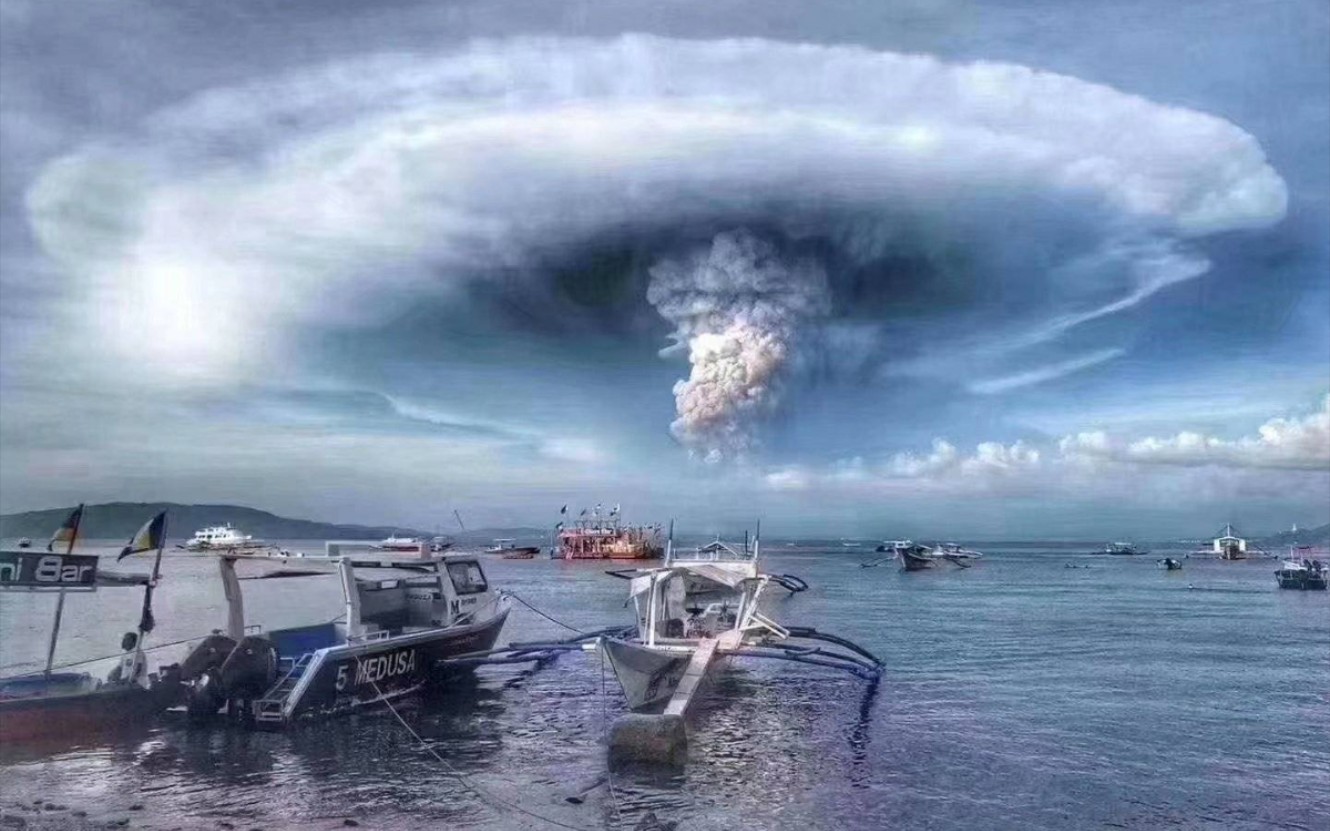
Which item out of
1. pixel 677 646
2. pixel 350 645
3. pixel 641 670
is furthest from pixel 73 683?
pixel 677 646

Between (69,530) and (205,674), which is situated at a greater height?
(69,530)

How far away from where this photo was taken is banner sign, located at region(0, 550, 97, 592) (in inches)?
707

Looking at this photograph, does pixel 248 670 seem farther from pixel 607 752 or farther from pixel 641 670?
pixel 641 670

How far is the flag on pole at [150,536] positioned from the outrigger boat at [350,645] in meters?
1.87

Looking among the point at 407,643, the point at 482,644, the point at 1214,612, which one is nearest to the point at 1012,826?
the point at 407,643

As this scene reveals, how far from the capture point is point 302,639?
85.5 feet

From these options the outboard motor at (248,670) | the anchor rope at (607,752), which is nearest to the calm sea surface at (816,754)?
the anchor rope at (607,752)

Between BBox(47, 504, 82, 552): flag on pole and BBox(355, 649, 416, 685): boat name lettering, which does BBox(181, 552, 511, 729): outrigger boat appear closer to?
BBox(355, 649, 416, 685): boat name lettering

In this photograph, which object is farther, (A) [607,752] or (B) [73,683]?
(B) [73,683]

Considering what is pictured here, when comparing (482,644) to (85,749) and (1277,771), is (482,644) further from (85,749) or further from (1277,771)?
(1277,771)

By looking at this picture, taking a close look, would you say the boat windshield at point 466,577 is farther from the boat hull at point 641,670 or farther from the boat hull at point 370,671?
the boat hull at point 641,670

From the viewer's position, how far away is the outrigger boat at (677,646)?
18.6 m

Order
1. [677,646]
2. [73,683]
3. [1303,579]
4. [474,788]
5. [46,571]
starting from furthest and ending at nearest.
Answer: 1. [1303,579]
2. [677,646]
3. [73,683]
4. [46,571]
5. [474,788]

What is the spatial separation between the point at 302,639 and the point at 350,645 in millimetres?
4151
